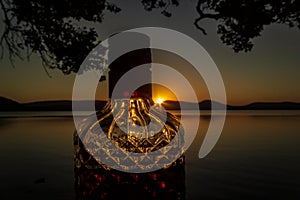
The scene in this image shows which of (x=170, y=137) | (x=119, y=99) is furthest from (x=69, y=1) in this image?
(x=170, y=137)

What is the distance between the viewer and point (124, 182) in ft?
6.98

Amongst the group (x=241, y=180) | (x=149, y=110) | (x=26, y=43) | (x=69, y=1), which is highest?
(x=69, y=1)

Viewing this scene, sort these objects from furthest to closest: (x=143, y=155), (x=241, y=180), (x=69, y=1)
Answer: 1. (x=241, y=180)
2. (x=69, y=1)
3. (x=143, y=155)

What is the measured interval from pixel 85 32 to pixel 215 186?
31.9ft

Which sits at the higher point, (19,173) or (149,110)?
(149,110)

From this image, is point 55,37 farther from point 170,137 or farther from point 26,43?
point 170,137

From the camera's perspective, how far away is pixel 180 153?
227 cm

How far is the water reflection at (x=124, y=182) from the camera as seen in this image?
213cm

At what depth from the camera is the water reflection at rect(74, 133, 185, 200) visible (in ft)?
7.00

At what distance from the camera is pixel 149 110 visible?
7.55ft

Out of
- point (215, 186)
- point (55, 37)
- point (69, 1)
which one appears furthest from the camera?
point (215, 186)

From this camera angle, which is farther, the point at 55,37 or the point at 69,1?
the point at 55,37

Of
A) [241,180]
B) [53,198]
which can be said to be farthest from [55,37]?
[241,180]

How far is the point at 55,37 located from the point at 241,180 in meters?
11.8
